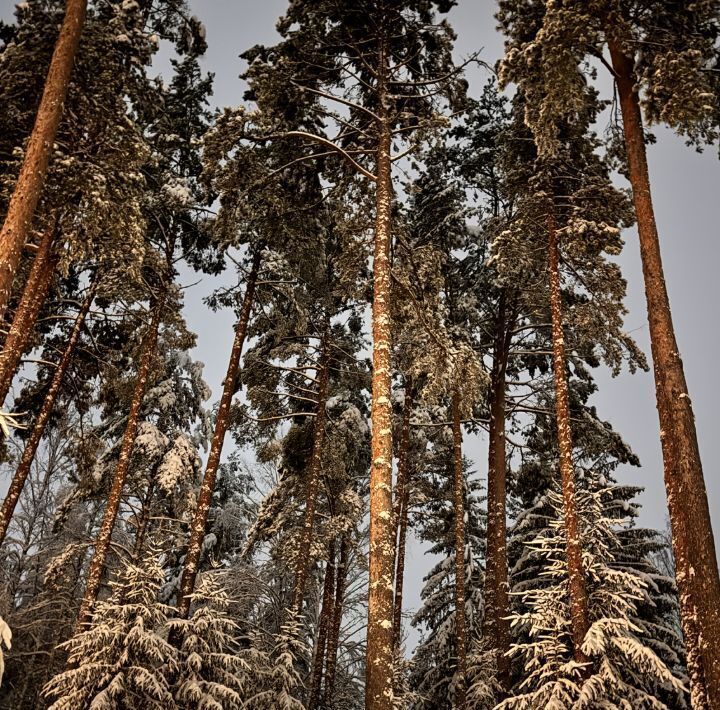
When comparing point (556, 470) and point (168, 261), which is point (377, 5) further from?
point (556, 470)

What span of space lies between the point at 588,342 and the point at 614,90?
580 centimetres

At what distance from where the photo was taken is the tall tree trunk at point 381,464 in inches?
275

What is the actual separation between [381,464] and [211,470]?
5.37 meters

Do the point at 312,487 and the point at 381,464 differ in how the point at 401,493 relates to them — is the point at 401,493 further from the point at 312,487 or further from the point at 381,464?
the point at 381,464

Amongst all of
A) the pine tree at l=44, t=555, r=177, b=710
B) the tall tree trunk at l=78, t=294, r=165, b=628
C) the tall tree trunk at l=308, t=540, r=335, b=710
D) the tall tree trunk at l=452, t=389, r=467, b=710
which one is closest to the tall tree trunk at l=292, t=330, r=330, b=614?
the tall tree trunk at l=308, t=540, r=335, b=710

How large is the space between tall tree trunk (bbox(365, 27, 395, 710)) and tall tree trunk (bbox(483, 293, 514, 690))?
16.8 ft

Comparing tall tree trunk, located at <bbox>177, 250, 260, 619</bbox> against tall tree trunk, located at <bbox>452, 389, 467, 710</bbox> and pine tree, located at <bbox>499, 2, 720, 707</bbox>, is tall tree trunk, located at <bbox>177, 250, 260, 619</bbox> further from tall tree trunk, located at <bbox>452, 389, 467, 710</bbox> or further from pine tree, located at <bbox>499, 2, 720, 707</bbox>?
pine tree, located at <bbox>499, 2, 720, 707</bbox>

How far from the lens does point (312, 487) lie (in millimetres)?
14336

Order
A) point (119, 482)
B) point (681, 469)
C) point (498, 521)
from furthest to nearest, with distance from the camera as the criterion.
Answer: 1. point (498, 521)
2. point (119, 482)
3. point (681, 469)

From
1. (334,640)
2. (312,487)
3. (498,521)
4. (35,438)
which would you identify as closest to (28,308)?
(35,438)

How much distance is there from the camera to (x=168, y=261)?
45.0 ft

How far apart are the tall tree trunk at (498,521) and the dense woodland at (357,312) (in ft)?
0.26

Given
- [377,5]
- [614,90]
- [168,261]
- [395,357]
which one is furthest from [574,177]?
[168,261]

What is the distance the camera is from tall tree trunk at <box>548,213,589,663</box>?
8.26 m
